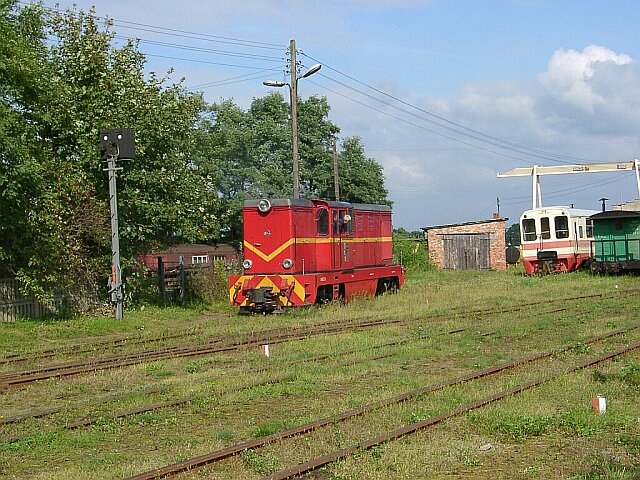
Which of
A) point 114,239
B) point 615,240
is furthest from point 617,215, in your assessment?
point 114,239

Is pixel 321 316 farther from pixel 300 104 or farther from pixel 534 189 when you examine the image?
pixel 300 104

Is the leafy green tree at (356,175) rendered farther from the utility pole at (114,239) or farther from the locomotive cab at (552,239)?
the utility pole at (114,239)

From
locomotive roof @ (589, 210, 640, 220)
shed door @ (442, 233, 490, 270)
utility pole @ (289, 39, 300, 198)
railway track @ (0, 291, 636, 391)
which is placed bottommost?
railway track @ (0, 291, 636, 391)

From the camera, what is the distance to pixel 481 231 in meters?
46.2

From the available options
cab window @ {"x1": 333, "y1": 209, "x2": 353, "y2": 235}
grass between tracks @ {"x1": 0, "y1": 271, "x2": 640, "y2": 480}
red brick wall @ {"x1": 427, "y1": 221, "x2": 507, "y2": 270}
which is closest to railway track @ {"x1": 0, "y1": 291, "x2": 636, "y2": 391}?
grass between tracks @ {"x1": 0, "y1": 271, "x2": 640, "y2": 480}

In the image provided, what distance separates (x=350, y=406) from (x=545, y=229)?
2864cm

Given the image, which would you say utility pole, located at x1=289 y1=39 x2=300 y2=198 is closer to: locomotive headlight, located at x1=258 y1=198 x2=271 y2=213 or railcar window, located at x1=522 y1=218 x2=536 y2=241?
locomotive headlight, located at x1=258 y1=198 x2=271 y2=213

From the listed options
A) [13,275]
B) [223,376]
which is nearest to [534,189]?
[13,275]

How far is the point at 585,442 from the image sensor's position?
7.62 metres

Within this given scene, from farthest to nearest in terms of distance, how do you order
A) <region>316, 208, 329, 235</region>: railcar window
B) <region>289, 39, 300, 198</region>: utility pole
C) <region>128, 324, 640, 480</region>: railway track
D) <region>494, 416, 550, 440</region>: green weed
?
<region>289, 39, 300, 198</region>: utility pole → <region>316, 208, 329, 235</region>: railcar window → <region>494, 416, 550, 440</region>: green weed → <region>128, 324, 640, 480</region>: railway track

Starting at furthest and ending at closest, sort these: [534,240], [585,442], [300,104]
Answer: [300,104], [534,240], [585,442]

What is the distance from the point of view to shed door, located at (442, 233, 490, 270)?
151 ft

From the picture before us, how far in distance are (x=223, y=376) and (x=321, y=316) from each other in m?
8.85

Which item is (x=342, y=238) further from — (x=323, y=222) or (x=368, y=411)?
(x=368, y=411)
